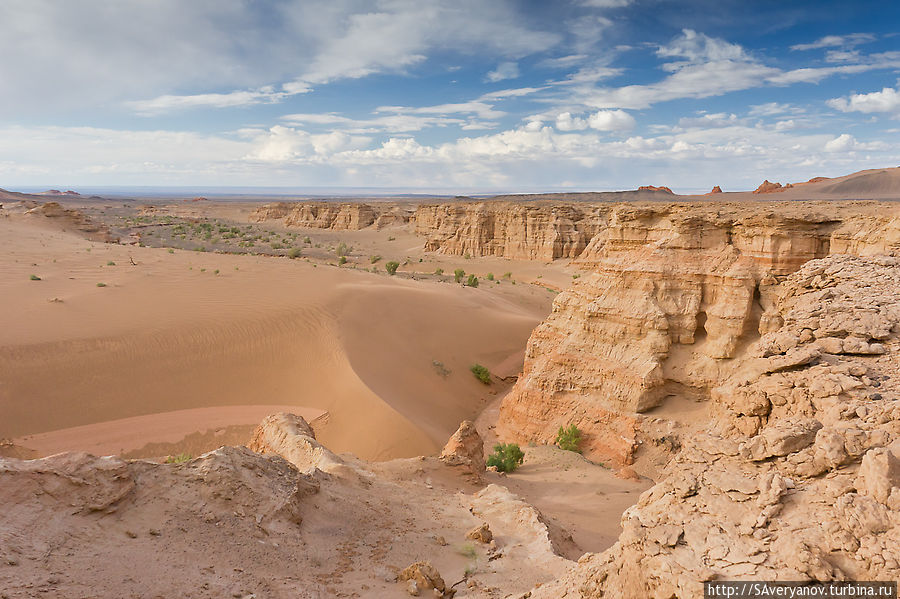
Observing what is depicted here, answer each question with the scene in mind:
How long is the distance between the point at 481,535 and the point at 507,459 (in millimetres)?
4929

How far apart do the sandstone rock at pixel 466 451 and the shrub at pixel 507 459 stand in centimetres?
34

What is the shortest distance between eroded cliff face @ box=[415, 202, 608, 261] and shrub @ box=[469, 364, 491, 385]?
26.9 m

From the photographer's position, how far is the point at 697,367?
454 inches

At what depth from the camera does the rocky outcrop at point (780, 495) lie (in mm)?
3303

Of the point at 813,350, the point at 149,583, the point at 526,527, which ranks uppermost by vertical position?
the point at 813,350

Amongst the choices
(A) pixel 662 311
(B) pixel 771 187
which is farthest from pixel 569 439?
(B) pixel 771 187

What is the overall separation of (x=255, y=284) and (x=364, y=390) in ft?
35.3

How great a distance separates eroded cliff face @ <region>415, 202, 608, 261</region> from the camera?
46.2m

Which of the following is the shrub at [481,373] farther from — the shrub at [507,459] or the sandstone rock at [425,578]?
the sandstone rock at [425,578]

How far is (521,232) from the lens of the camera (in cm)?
4834

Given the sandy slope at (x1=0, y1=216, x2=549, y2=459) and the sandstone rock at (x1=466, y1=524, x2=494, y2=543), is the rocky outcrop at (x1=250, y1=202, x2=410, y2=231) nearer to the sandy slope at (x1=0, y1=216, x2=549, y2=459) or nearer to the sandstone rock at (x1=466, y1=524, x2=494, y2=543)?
the sandy slope at (x1=0, y1=216, x2=549, y2=459)

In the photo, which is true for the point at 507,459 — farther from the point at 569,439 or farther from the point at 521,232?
the point at 521,232

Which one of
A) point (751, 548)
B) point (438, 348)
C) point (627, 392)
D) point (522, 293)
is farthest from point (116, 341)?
point (522, 293)

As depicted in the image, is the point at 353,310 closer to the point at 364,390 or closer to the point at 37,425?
the point at 364,390
